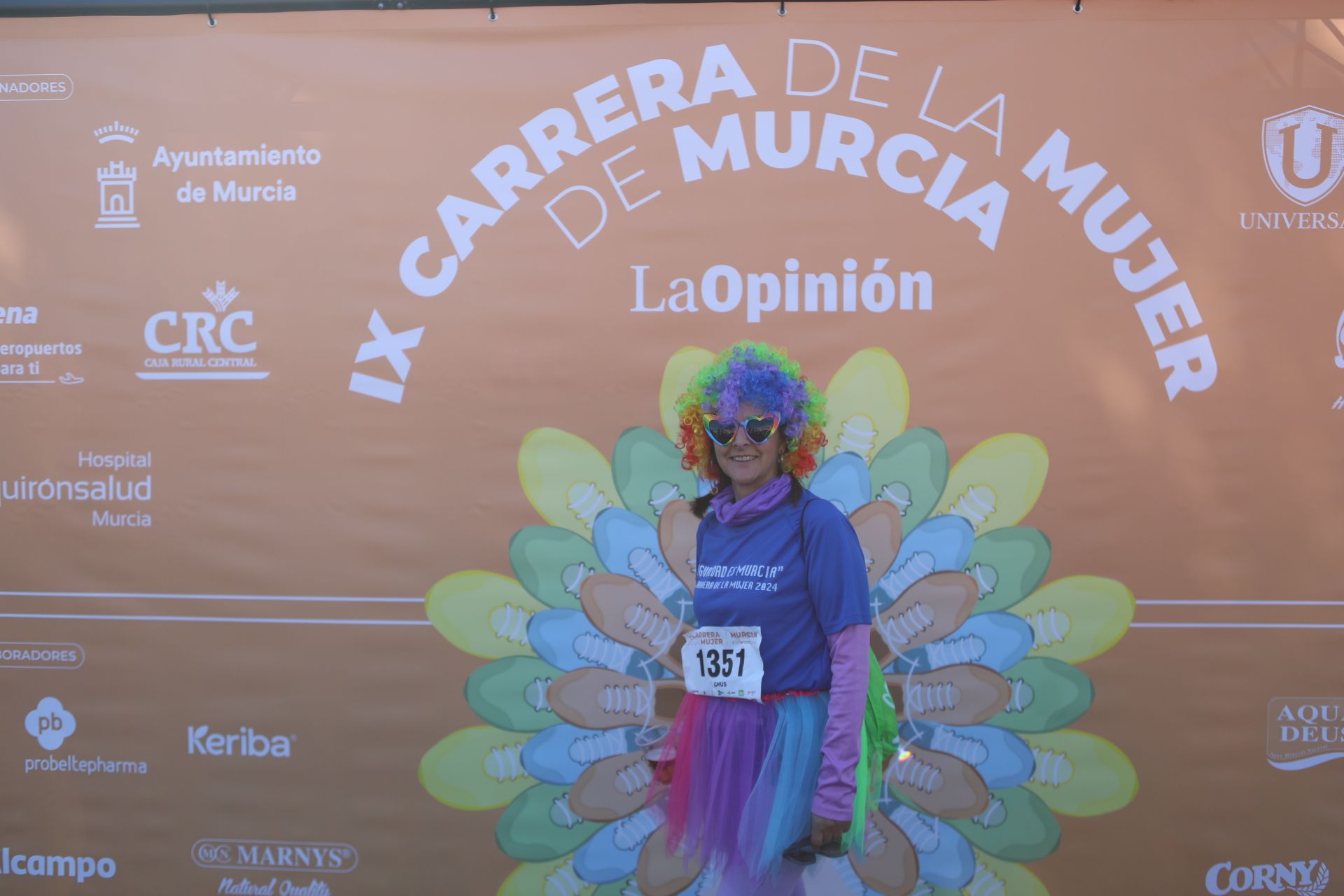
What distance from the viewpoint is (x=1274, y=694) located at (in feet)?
10.5

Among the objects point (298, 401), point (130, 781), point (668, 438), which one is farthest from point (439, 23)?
point (130, 781)

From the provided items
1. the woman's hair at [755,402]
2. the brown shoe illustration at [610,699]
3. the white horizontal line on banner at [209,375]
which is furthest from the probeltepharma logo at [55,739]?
the woman's hair at [755,402]

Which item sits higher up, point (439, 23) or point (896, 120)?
point (439, 23)

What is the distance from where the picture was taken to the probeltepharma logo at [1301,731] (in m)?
3.18

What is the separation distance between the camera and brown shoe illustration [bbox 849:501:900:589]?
3.20m

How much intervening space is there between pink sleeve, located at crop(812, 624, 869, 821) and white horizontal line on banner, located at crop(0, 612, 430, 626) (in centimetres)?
157

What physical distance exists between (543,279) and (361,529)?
102cm

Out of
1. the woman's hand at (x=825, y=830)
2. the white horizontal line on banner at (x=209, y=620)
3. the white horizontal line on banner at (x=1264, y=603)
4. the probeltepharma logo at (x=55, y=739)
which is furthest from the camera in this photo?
the probeltepharma logo at (x=55, y=739)

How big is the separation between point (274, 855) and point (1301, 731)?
339cm

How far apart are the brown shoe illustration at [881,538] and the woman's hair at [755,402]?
0.72m

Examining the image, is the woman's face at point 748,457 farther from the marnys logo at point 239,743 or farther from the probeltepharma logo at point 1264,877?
the probeltepharma logo at point 1264,877

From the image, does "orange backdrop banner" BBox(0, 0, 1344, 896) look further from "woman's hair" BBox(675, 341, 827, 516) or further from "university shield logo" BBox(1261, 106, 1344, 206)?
"woman's hair" BBox(675, 341, 827, 516)

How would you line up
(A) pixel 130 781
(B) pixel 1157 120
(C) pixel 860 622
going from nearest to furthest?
(C) pixel 860 622
(B) pixel 1157 120
(A) pixel 130 781

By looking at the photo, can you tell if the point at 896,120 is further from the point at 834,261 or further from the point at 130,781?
the point at 130,781
